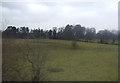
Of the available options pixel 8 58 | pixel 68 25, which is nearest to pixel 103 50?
pixel 68 25

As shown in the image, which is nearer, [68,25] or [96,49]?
[68,25]

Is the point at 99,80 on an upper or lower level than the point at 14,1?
lower

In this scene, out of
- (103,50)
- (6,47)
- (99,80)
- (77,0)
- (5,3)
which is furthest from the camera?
(103,50)

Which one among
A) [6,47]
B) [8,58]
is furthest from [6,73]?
[6,47]

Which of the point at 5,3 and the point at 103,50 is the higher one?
the point at 5,3

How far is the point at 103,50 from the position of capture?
34.4 feet

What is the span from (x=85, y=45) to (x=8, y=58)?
30.6 ft

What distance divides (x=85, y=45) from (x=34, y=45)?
8899mm

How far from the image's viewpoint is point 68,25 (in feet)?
27.1

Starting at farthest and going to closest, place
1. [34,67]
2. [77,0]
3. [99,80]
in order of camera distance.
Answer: [99,80], [34,67], [77,0]

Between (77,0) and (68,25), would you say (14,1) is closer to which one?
(77,0)

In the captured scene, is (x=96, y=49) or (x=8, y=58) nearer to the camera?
(x=8, y=58)

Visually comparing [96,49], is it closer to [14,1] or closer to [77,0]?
[77,0]

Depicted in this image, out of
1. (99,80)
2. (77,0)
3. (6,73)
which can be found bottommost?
(99,80)
